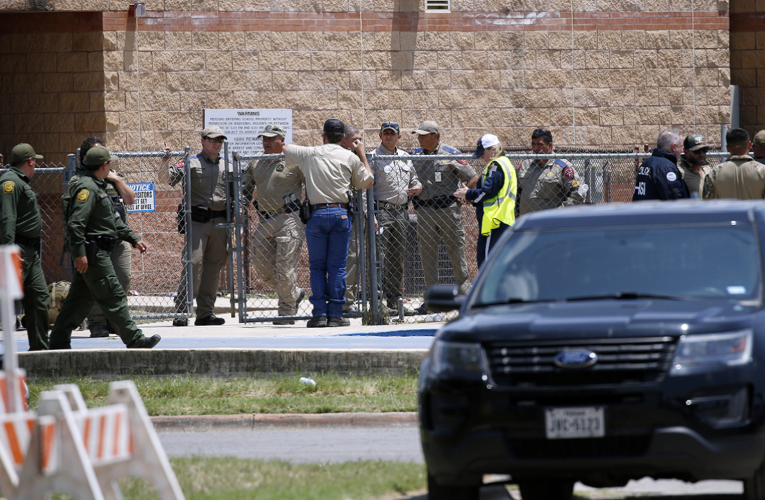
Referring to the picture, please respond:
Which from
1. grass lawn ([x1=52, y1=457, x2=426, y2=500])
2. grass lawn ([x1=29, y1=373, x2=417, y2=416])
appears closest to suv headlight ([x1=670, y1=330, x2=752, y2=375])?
grass lawn ([x1=52, y1=457, x2=426, y2=500])

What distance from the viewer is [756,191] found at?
11555 mm

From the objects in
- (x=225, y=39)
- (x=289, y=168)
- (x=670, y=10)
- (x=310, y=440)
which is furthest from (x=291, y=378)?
(x=670, y=10)

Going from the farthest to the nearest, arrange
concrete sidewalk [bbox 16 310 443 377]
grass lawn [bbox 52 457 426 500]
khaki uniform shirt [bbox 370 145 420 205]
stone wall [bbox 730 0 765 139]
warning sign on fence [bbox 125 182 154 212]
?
stone wall [bbox 730 0 765 139]
warning sign on fence [bbox 125 182 154 212]
khaki uniform shirt [bbox 370 145 420 205]
concrete sidewalk [bbox 16 310 443 377]
grass lawn [bbox 52 457 426 500]

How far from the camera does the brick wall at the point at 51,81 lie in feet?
59.4

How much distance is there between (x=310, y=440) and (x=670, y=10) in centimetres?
Answer: 1359

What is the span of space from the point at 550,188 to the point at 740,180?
2.46 meters

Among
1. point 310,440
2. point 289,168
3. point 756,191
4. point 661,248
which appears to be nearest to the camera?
point 661,248

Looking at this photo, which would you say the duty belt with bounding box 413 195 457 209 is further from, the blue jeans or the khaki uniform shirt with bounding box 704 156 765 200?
the khaki uniform shirt with bounding box 704 156 765 200

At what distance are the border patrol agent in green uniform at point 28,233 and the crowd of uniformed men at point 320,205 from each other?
0.5 inches

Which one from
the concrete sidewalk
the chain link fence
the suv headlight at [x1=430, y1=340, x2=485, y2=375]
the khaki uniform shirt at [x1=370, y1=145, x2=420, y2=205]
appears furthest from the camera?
the khaki uniform shirt at [x1=370, y1=145, x2=420, y2=205]

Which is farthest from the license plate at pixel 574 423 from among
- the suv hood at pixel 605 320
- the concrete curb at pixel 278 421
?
the concrete curb at pixel 278 421

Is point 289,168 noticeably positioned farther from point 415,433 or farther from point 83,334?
point 415,433

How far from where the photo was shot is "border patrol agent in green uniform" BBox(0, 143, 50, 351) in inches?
421

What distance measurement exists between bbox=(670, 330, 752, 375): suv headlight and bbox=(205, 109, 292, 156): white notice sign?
13.6 meters
